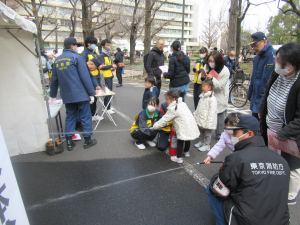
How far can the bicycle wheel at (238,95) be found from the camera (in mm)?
7305

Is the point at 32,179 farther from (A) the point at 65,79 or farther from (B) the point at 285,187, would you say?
(B) the point at 285,187

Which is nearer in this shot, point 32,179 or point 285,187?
point 285,187

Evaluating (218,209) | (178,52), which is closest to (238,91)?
(178,52)

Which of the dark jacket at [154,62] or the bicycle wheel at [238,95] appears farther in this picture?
the bicycle wheel at [238,95]

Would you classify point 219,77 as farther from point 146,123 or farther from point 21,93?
point 21,93

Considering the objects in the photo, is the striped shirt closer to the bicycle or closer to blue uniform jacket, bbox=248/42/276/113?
blue uniform jacket, bbox=248/42/276/113

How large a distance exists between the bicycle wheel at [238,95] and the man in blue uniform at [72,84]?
17.2ft

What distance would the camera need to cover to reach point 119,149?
409 cm

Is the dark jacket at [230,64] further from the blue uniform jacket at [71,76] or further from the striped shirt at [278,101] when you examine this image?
the striped shirt at [278,101]

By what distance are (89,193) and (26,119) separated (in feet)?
6.34

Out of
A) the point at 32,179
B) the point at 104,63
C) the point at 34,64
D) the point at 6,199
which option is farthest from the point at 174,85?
the point at 6,199

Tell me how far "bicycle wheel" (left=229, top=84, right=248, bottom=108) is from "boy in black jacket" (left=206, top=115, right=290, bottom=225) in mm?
5889

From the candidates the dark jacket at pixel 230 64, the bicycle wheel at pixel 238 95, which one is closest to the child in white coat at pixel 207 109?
the bicycle wheel at pixel 238 95

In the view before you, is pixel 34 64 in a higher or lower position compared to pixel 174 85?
higher
